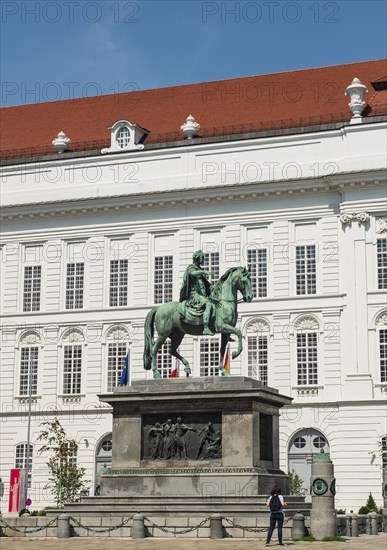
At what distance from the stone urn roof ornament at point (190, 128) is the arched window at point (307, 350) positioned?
11.0 metres

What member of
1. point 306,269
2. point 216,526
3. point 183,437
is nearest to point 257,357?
point 306,269

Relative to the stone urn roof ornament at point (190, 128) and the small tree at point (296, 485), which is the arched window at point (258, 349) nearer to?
the small tree at point (296, 485)

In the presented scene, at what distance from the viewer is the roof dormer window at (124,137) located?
174ft

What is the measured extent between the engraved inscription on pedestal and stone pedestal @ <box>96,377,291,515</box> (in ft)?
0.08

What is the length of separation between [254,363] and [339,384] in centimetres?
414

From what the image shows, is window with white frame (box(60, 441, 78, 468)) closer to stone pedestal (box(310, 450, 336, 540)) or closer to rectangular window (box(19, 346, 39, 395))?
rectangular window (box(19, 346, 39, 395))

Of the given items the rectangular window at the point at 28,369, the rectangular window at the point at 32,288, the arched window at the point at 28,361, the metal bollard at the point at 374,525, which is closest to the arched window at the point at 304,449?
the rectangular window at the point at 28,369

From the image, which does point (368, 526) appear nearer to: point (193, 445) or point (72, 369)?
point (193, 445)

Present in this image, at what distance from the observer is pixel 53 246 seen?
5319cm

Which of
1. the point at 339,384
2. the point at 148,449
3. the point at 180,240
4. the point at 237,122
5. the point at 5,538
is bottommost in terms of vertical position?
the point at 5,538

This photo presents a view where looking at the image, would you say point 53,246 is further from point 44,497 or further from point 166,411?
point 166,411

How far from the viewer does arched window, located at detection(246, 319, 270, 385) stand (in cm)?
4812

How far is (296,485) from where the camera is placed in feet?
142

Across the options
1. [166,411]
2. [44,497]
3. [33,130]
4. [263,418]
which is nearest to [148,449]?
[166,411]
